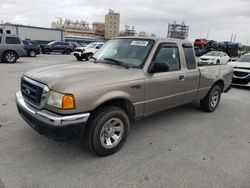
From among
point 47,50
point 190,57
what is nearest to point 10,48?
point 47,50

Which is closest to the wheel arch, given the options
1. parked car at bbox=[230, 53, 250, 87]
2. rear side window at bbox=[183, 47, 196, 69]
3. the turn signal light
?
the turn signal light

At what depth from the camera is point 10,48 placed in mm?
14094

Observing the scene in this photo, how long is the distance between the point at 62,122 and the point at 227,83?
507 cm

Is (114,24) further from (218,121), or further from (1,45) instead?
(218,121)

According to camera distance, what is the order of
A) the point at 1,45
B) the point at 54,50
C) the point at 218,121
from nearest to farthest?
the point at 218,121, the point at 1,45, the point at 54,50

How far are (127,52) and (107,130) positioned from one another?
153cm

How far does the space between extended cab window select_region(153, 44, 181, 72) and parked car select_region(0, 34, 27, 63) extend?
13.2 metres

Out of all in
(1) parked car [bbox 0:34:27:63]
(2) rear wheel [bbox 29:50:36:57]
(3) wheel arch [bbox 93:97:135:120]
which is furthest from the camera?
(2) rear wheel [bbox 29:50:36:57]

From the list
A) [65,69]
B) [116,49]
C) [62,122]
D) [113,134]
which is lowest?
[113,134]

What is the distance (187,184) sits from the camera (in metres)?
2.69

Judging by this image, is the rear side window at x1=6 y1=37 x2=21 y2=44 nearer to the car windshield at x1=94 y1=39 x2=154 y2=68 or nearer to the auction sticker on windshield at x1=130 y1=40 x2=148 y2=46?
the car windshield at x1=94 y1=39 x2=154 y2=68

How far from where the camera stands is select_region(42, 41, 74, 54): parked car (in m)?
26.5

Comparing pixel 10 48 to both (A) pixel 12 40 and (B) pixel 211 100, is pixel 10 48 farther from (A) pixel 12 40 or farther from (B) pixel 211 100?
(B) pixel 211 100

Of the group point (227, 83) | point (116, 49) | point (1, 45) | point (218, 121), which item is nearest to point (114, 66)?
point (116, 49)
